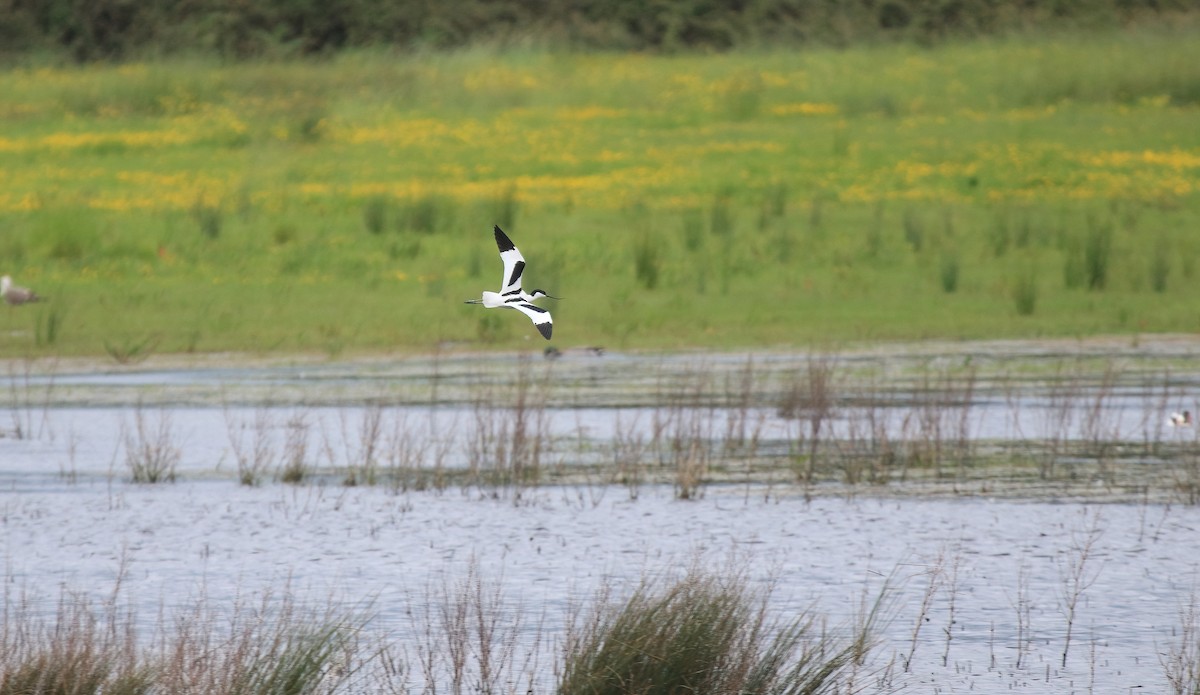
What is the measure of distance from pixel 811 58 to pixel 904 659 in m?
31.5

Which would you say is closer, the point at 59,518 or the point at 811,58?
the point at 59,518

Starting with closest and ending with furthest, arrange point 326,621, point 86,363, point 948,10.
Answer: point 326,621 < point 86,363 < point 948,10

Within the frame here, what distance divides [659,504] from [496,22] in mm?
36605

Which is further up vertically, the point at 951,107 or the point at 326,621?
the point at 951,107

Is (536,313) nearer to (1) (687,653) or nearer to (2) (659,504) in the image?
(1) (687,653)

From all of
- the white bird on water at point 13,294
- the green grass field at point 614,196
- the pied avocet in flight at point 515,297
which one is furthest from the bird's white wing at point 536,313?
the white bird on water at point 13,294

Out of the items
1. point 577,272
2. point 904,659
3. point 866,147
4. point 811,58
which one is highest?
point 811,58

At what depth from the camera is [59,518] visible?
1297cm

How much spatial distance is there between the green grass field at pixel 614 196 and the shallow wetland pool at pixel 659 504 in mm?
3499

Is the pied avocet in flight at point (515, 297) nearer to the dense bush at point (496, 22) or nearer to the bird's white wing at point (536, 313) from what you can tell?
the bird's white wing at point (536, 313)

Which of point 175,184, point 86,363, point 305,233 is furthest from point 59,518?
point 175,184

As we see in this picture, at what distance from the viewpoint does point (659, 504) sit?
13492mm

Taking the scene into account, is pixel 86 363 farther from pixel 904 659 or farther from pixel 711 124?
pixel 711 124

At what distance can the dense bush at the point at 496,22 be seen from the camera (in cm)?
4434
